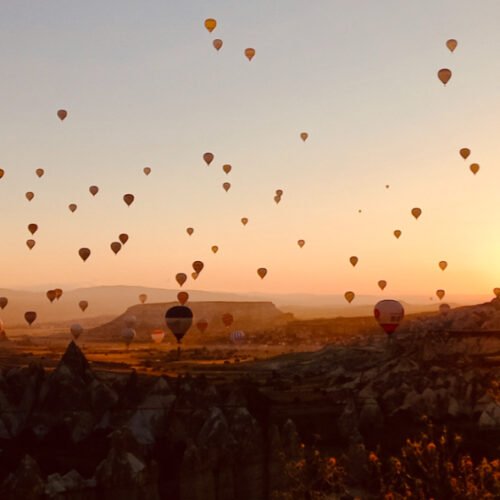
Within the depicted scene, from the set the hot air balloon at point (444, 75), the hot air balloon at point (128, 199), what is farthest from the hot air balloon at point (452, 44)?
the hot air balloon at point (128, 199)

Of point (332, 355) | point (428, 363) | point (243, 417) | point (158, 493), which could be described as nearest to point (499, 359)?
point (428, 363)

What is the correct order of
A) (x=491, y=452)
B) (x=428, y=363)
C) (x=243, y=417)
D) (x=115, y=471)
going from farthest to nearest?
1. (x=428, y=363)
2. (x=491, y=452)
3. (x=243, y=417)
4. (x=115, y=471)

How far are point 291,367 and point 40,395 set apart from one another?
81.0m

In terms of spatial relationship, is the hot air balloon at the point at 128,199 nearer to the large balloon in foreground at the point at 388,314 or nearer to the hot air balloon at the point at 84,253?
the hot air balloon at the point at 84,253

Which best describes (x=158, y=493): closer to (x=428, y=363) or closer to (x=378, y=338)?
(x=428, y=363)

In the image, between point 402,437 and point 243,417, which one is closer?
point 243,417

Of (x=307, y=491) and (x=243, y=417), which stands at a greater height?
(x=243, y=417)

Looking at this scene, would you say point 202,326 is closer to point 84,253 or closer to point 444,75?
point 84,253

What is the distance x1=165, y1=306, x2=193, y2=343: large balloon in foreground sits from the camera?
7612cm

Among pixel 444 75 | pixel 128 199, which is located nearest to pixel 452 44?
pixel 444 75

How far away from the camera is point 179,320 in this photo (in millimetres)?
76312

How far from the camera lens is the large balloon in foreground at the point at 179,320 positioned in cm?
7612

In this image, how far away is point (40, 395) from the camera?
5478 cm

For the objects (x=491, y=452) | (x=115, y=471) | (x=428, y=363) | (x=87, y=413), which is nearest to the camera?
(x=115, y=471)
